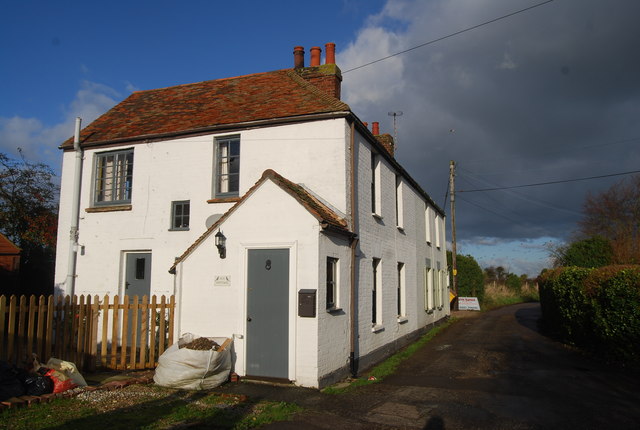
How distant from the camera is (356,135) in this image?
38.8 ft

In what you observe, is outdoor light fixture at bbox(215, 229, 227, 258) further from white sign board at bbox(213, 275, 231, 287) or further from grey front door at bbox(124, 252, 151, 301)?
grey front door at bbox(124, 252, 151, 301)

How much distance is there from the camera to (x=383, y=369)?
11461 mm

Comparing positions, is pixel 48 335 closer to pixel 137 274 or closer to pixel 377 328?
pixel 137 274

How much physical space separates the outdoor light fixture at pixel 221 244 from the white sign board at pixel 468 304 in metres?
25.9

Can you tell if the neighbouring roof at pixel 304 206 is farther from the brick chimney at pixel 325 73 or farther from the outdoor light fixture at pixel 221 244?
the brick chimney at pixel 325 73

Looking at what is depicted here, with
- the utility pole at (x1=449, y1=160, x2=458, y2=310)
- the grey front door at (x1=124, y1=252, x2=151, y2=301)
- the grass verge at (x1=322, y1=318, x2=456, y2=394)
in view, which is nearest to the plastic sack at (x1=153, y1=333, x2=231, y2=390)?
the grass verge at (x1=322, y1=318, x2=456, y2=394)

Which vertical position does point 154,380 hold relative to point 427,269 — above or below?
below

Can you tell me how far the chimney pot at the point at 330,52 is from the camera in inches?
554

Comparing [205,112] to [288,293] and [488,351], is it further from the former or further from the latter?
[488,351]

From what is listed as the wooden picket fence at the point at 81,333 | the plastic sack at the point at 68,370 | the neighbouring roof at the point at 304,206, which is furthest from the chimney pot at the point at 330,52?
the plastic sack at the point at 68,370

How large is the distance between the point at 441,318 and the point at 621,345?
38.9 feet

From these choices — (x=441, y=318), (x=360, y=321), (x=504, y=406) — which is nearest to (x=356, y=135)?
(x=360, y=321)

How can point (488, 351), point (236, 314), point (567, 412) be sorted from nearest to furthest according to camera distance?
point (567, 412)
point (236, 314)
point (488, 351)

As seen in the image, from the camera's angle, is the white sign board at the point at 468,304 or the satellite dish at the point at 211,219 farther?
the white sign board at the point at 468,304
